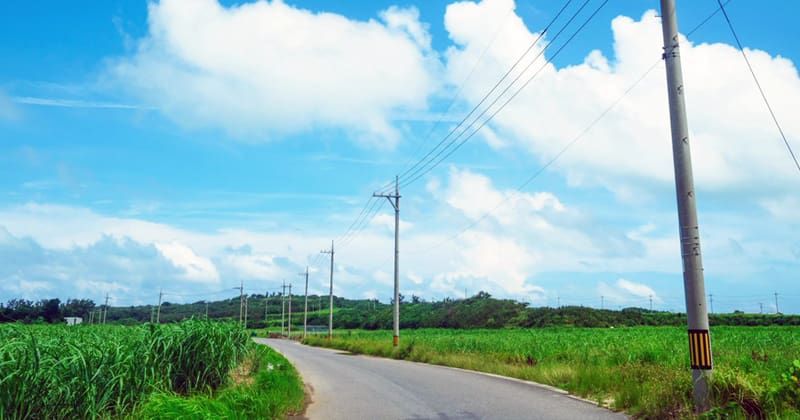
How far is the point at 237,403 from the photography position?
955 cm

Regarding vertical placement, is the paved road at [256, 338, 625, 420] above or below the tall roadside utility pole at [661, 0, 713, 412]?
below

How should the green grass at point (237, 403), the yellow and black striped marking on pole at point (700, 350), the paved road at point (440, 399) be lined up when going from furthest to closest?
1. the paved road at point (440, 399)
2. the yellow and black striped marking on pole at point (700, 350)
3. the green grass at point (237, 403)

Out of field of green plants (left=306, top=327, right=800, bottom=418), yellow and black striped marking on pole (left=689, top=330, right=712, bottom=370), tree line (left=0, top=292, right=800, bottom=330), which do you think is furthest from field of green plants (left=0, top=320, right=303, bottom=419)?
tree line (left=0, top=292, right=800, bottom=330)

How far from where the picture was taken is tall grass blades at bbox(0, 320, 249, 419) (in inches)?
277

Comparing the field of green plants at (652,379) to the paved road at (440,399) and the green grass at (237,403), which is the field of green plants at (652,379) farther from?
the green grass at (237,403)

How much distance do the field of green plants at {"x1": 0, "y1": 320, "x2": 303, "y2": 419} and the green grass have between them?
19mm

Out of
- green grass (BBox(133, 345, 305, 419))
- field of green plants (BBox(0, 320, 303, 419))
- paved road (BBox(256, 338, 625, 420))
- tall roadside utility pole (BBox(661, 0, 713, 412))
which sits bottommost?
paved road (BBox(256, 338, 625, 420))

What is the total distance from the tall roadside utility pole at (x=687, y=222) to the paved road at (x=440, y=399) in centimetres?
208

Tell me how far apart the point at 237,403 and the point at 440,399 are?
532 cm

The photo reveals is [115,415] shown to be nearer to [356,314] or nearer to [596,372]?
[596,372]

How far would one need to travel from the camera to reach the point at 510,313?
326 feet

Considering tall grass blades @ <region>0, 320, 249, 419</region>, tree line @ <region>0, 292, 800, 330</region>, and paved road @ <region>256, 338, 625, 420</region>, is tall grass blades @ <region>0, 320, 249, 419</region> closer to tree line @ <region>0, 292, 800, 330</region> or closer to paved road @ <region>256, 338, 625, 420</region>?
paved road @ <region>256, 338, 625, 420</region>

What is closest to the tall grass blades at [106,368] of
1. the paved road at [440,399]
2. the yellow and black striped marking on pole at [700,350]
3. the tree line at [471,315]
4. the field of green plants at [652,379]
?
the paved road at [440,399]

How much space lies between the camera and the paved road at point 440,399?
36.9 feet
